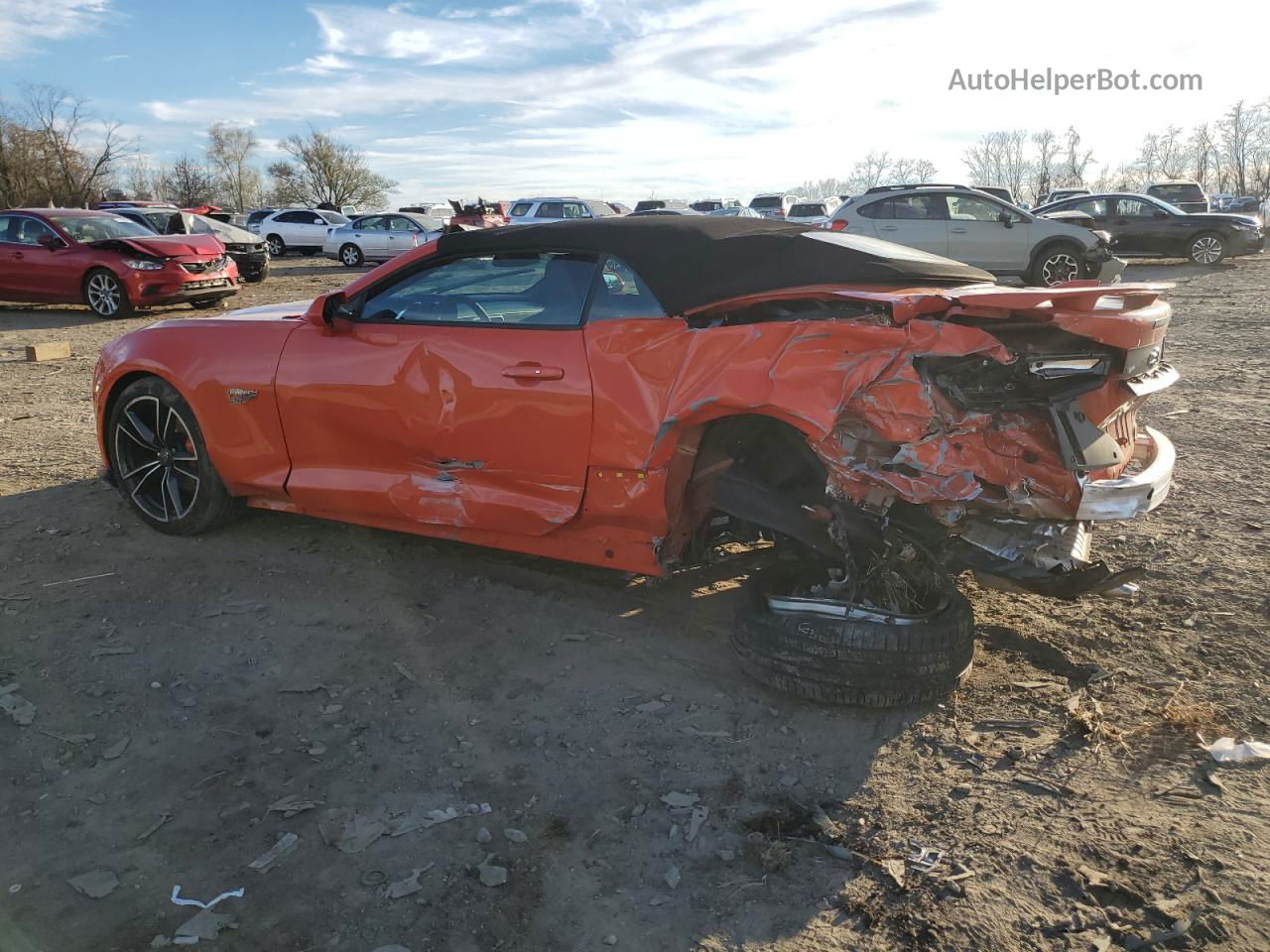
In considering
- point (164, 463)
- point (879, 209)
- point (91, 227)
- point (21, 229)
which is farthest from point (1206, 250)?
point (21, 229)

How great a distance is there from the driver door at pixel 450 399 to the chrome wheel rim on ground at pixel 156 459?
743mm

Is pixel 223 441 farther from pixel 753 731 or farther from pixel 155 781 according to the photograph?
pixel 753 731

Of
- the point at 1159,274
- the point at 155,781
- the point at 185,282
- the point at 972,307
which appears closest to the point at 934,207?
the point at 1159,274

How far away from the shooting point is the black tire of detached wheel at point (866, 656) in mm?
3076

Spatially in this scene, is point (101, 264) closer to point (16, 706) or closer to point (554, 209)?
point (16, 706)

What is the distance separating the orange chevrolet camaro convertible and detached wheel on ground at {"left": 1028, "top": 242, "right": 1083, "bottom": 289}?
13.1 meters

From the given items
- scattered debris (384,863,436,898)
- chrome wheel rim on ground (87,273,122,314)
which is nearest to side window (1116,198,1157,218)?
chrome wheel rim on ground (87,273,122,314)

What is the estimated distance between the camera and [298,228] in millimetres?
30312

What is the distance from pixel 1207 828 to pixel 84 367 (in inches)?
407

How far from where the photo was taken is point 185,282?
13.0m

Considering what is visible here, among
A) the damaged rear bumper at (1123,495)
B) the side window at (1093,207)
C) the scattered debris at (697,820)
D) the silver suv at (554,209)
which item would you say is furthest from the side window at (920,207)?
the scattered debris at (697,820)

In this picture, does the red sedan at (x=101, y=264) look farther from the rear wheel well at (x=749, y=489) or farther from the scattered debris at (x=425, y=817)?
the scattered debris at (x=425, y=817)

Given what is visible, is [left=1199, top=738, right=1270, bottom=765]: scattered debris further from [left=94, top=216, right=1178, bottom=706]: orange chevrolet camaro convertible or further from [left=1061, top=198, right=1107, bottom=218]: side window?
[left=1061, top=198, right=1107, bottom=218]: side window

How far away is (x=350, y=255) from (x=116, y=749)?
983 inches
